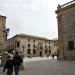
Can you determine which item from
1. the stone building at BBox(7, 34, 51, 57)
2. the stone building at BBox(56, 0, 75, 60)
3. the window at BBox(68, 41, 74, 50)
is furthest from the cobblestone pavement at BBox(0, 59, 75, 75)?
the stone building at BBox(7, 34, 51, 57)

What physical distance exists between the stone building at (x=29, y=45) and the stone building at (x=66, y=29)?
48.1 m

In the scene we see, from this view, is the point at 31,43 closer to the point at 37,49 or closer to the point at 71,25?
the point at 37,49

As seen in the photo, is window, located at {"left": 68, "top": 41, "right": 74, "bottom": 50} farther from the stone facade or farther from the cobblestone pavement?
the stone facade

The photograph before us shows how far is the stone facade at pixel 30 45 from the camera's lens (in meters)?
83.5

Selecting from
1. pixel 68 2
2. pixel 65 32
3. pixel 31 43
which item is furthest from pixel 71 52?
pixel 31 43

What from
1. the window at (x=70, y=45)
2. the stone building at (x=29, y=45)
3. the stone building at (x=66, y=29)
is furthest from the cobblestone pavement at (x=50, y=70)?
the stone building at (x=29, y=45)

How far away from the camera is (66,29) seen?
107ft

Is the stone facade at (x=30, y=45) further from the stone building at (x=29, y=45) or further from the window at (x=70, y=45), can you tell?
the window at (x=70, y=45)

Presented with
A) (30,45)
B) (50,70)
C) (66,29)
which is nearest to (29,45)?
(30,45)

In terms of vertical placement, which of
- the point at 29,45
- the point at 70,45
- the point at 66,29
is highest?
the point at 66,29

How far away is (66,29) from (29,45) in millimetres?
54863

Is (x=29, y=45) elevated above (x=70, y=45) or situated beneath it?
elevated above

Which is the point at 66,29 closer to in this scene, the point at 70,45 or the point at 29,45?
the point at 70,45

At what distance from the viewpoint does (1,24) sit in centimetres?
5306
